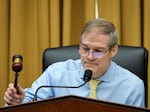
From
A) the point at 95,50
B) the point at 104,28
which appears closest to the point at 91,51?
the point at 95,50

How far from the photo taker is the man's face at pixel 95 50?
1712 mm

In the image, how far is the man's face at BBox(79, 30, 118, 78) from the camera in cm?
171

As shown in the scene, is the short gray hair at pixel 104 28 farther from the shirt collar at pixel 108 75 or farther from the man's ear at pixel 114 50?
the shirt collar at pixel 108 75

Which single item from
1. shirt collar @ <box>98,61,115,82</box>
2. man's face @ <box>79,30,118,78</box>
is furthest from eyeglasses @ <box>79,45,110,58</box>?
shirt collar @ <box>98,61,115,82</box>

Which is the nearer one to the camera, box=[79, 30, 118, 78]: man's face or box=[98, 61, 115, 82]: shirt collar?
box=[79, 30, 118, 78]: man's face

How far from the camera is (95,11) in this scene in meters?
2.49

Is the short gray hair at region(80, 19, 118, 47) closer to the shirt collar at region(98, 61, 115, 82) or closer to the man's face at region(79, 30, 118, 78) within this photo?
the man's face at region(79, 30, 118, 78)

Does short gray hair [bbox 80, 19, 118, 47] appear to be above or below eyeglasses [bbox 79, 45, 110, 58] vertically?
above

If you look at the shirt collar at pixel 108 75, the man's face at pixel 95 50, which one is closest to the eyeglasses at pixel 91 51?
the man's face at pixel 95 50

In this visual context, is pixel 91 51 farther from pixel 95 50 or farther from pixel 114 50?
pixel 114 50

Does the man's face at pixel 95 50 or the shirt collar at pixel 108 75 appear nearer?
the man's face at pixel 95 50

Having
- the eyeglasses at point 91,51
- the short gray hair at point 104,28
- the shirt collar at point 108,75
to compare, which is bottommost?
the shirt collar at point 108,75

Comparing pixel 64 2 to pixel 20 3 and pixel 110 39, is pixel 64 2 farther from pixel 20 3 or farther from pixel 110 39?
pixel 110 39

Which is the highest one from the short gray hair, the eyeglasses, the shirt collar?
the short gray hair
